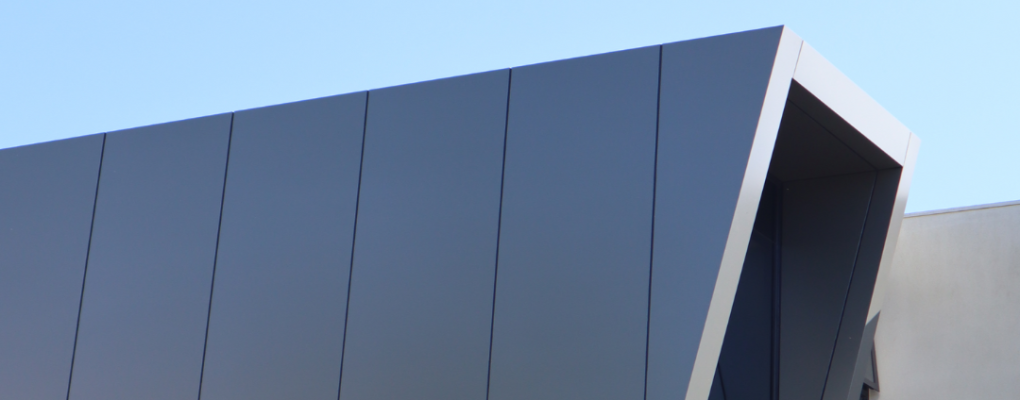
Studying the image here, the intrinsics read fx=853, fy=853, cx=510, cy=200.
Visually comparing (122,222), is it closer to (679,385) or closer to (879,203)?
(679,385)

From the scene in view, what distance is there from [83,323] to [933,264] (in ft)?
38.3

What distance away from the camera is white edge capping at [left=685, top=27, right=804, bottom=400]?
6625 millimetres

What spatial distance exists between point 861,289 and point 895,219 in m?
0.90

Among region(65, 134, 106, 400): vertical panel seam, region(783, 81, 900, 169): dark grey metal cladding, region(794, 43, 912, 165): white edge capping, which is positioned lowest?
region(65, 134, 106, 400): vertical panel seam

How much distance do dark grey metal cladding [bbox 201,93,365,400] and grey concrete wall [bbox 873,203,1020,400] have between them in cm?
899

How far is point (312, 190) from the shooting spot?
28.1 feet

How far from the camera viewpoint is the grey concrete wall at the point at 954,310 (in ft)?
39.9

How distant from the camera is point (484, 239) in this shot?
758cm

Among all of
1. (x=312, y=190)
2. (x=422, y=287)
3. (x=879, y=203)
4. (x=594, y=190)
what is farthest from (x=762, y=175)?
(x=312, y=190)

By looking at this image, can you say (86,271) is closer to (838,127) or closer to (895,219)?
(838,127)

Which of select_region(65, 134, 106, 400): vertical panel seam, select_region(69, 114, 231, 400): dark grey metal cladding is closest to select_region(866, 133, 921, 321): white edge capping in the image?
select_region(69, 114, 231, 400): dark grey metal cladding

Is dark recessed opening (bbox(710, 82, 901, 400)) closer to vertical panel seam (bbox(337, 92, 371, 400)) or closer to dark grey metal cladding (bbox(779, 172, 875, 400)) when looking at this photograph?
dark grey metal cladding (bbox(779, 172, 875, 400))

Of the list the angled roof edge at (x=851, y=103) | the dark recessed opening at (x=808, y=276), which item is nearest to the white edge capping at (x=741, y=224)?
the angled roof edge at (x=851, y=103)

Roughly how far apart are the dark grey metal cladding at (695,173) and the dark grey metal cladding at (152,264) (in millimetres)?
4792
